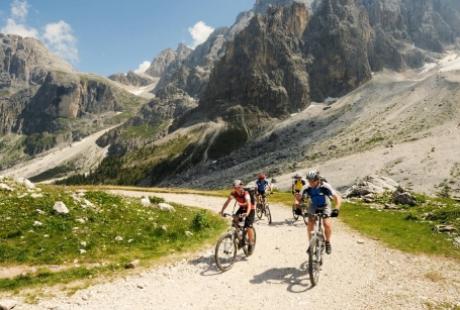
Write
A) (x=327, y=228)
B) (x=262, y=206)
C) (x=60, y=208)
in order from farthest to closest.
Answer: (x=262, y=206), (x=60, y=208), (x=327, y=228)

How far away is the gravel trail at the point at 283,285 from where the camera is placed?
14289mm

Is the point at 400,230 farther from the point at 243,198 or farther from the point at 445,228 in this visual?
the point at 243,198

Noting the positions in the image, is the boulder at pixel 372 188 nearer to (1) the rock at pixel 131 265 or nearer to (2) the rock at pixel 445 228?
(2) the rock at pixel 445 228

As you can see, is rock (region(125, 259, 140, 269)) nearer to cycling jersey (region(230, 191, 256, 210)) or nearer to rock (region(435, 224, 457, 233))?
cycling jersey (region(230, 191, 256, 210))

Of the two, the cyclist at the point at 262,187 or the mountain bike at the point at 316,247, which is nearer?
the mountain bike at the point at 316,247

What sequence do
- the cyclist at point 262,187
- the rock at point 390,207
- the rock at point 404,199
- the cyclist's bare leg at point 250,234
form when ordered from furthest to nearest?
the rock at point 404,199 → the rock at point 390,207 → the cyclist at point 262,187 → the cyclist's bare leg at point 250,234

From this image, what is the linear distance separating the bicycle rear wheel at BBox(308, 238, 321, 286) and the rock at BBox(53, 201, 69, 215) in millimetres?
13011

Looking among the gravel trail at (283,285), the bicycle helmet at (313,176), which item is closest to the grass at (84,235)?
the gravel trail at (283,285)

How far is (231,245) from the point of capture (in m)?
18.5

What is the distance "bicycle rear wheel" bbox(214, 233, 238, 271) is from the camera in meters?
18.1

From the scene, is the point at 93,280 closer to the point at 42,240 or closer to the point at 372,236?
the point at 42,240

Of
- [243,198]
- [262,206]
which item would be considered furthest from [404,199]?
[243,198]

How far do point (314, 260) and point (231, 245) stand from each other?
3989 millimetres

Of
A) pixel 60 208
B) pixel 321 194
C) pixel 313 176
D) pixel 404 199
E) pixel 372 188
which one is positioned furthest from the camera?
pixel 372 188
